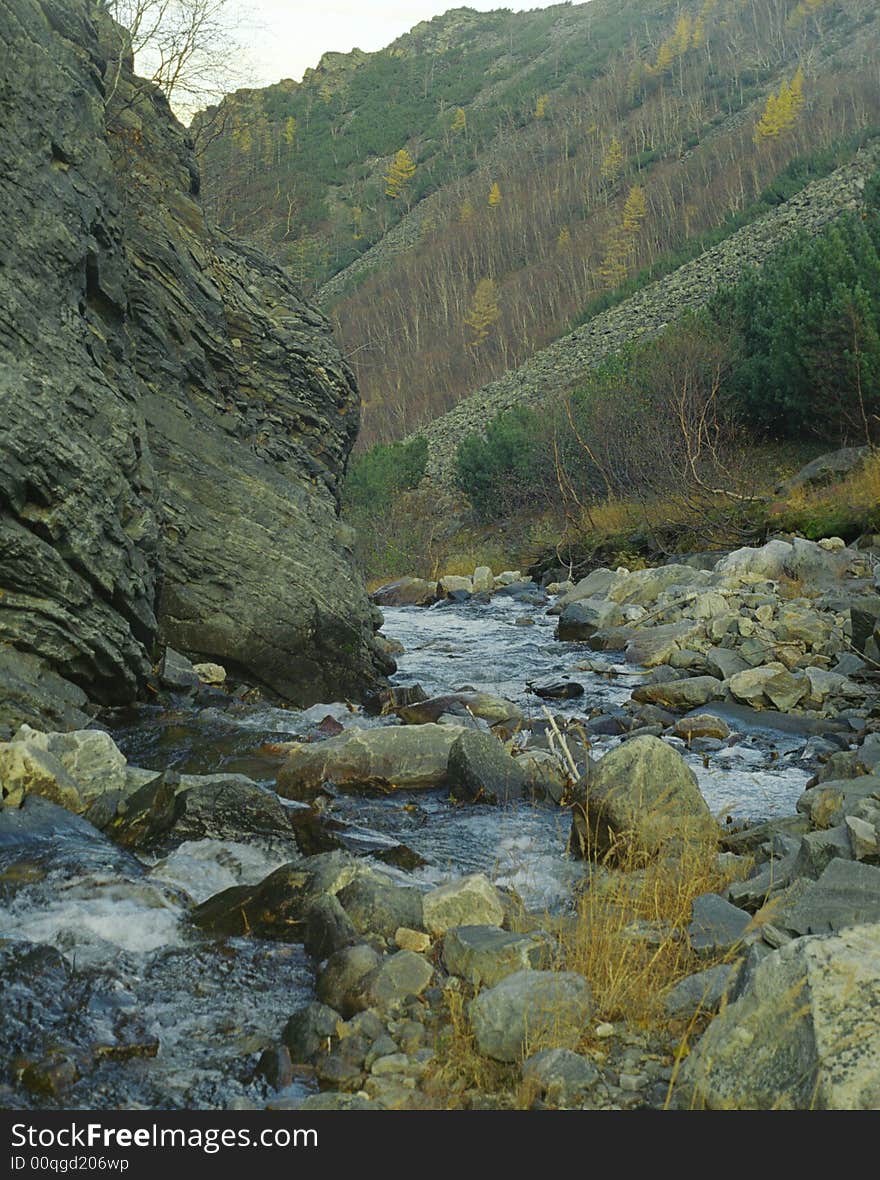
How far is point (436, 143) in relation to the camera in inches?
3137

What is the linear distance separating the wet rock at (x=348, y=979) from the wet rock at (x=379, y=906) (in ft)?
0.60

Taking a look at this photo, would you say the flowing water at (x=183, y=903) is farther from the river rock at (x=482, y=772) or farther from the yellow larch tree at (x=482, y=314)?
the yellow larch tree at (x=482, y=314)

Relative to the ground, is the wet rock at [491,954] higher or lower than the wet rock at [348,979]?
lower

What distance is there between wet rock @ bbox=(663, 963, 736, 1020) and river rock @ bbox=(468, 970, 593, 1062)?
250 mm

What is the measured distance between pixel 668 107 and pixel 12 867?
73.1 metres

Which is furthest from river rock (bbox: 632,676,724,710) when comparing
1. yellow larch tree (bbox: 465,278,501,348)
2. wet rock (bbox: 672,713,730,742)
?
yellow larch tree (bbox: 465,278,501,348)

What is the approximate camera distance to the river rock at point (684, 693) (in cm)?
759

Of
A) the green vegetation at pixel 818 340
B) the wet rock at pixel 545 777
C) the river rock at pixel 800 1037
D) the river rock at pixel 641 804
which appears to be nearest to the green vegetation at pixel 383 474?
the green vegetation at pixel 818 340

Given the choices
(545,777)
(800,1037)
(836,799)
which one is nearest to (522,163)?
(545,777)

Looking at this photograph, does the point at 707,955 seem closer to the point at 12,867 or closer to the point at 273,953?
the point at 273,953

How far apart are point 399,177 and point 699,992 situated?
77976 mm

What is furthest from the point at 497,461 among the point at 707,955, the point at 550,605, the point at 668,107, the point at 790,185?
the point at 668,107

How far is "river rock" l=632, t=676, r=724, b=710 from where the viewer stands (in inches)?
299

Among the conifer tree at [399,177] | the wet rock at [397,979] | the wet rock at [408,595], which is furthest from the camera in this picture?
the conifer tree at [399,177]
